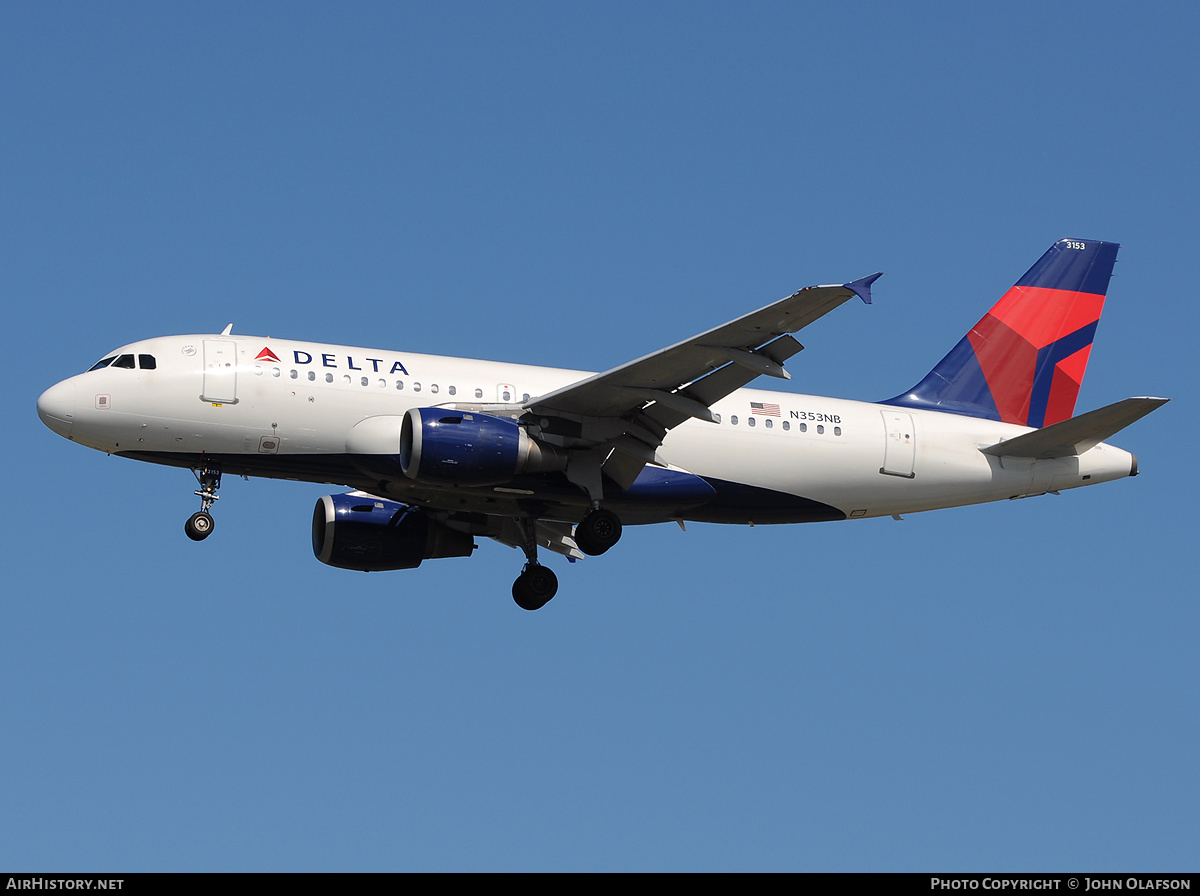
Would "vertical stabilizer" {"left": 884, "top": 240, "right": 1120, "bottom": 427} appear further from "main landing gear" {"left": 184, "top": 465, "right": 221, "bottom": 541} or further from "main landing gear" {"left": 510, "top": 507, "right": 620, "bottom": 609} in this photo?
"main landing gear" {"left": 184, "top": 465, "right": 221, "bottom": 541}

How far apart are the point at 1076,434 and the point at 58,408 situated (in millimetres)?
20119

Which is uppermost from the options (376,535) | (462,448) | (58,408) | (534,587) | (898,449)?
(58,408)

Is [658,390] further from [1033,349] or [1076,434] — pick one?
[1033,349]

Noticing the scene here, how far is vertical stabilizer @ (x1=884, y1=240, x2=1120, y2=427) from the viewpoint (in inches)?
1339

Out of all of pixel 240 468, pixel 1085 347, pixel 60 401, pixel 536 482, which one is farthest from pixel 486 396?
pixel 1085 347

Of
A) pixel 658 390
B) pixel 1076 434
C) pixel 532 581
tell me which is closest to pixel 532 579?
pixel 532 581

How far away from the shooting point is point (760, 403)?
101 ft

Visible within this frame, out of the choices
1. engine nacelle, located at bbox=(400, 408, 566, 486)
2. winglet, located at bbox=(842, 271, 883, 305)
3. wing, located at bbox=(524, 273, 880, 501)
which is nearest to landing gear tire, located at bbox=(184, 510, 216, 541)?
engine nacelle, located at bbox=(400, 408, 566, 486)

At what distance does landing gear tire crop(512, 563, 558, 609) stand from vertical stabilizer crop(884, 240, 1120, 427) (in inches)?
340

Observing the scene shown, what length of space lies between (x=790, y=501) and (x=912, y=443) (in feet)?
9.87

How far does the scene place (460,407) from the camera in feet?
93.6

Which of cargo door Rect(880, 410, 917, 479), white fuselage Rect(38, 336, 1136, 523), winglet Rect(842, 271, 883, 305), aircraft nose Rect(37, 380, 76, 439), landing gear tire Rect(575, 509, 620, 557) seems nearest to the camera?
winglet Rect(842, 271, 883, 305)

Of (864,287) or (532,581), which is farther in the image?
(532,581)
